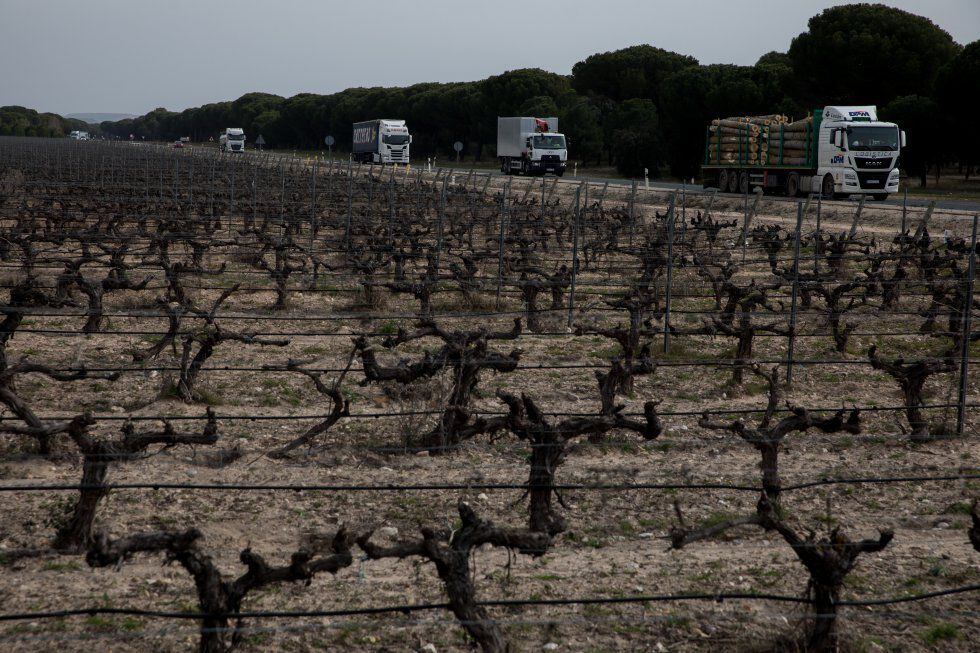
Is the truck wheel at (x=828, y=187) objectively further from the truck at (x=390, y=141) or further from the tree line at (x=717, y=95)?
the truck at (x=390, y=141)

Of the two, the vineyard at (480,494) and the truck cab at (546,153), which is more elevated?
the truck cab at (546,153)

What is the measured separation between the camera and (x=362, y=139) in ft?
243

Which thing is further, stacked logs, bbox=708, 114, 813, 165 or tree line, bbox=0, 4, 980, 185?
tree line, bbox=0, 4, 980, 185

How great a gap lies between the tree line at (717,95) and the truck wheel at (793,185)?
842cm

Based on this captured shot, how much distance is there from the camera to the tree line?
43156 millimetres

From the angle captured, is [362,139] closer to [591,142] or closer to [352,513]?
[591,142]

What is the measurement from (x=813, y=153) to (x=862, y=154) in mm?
2443

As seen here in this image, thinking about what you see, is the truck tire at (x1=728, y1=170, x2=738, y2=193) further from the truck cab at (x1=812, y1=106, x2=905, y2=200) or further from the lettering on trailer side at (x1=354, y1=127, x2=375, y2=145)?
the lettering on trailer side at (x1=354, y1=127, x2=375, y2=145)

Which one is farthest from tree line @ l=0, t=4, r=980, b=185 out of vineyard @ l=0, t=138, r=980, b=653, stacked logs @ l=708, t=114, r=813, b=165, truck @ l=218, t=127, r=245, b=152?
vineyard @ l=0, t=138, r=980, b=653

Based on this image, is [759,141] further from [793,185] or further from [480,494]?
[480,494]

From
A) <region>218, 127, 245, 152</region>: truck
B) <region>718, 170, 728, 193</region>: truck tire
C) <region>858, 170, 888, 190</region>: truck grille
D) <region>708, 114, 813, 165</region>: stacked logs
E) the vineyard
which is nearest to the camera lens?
the vineyard

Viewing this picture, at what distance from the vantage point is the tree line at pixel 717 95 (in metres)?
43.2

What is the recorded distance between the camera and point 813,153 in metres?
36.1

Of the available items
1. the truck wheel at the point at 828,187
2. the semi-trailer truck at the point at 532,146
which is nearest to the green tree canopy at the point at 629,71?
the semi-trailer truck at the point at 532,146
